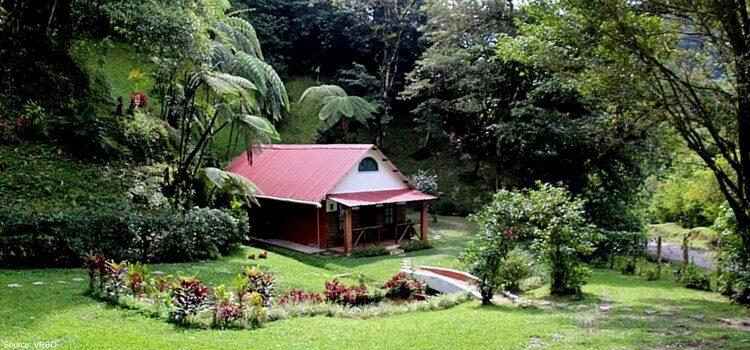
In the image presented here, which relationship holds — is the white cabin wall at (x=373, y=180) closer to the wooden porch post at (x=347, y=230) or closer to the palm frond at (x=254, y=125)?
the wooden porch post at (x=347, y=230)

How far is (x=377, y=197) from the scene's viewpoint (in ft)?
63.1

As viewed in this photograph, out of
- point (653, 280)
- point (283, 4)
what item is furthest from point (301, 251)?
point (283, 4)

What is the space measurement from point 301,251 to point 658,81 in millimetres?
11930

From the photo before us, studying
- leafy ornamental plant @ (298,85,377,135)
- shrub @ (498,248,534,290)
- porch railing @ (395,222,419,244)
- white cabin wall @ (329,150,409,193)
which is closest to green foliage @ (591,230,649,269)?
shrub @ (498,248,534,290)

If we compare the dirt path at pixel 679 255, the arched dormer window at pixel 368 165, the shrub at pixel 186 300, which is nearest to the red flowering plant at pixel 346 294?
the shrub at pixel 186 300

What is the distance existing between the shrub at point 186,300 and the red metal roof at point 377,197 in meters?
9.62

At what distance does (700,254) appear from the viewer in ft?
67.8

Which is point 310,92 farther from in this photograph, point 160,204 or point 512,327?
point 512,327

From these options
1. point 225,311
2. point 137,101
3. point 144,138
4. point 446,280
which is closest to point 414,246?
point 446,280

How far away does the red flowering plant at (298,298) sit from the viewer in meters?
10.5

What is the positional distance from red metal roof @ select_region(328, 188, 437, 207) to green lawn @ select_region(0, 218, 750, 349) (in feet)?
25.2

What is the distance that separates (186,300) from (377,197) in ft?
38.0

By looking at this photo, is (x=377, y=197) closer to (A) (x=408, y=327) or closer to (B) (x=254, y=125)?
(B) (x=254, y=125)

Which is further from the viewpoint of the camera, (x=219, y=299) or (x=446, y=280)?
(x=446, y=280)
